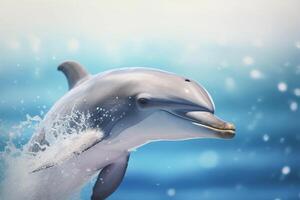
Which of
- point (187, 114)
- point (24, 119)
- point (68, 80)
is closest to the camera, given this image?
point (187, 114)

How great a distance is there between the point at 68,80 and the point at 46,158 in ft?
2.89

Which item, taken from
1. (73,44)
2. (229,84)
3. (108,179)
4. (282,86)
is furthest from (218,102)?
(73,44)

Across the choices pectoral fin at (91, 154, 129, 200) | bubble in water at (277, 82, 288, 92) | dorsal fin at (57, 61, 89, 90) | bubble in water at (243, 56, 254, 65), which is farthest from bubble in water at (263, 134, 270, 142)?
dorsal fin at (57, 61, 89, 90)

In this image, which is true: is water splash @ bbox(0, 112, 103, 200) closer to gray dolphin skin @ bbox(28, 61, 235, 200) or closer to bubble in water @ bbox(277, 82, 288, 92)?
gray dolphin skin @ bbox(28, 61, 235, 200)

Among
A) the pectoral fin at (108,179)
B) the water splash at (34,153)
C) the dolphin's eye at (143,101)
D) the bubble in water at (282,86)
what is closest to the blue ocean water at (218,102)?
the bubble in water at (282,86)

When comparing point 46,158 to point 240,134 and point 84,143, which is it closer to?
point 84,143

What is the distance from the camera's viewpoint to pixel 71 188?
11.2ft

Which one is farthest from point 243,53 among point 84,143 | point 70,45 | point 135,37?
point 84,143

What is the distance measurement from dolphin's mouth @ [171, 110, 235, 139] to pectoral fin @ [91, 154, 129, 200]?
2.77 ft

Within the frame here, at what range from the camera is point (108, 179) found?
11.5 feet

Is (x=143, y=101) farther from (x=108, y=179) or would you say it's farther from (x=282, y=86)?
(x=282, y=86)

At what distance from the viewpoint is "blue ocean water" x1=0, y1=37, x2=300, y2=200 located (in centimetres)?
412

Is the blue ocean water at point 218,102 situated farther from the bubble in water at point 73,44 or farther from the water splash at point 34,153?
the water splash at point 34,153

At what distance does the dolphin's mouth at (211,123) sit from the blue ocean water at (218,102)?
4.44ft
